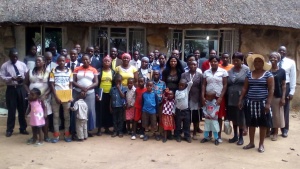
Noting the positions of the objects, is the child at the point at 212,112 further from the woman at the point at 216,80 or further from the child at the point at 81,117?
the child at the point at 81,117

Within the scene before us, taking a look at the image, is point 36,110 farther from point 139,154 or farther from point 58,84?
point 139,154

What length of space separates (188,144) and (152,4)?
4.13 meters

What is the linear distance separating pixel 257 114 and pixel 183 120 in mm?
1251

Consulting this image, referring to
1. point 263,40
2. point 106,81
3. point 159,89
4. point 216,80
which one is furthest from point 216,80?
point 263,40

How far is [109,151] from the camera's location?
5445mm

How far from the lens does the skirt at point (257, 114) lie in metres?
5.32

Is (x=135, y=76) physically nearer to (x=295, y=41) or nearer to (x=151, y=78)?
(x=151, y=78)

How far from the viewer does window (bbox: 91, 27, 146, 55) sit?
9.37 metres

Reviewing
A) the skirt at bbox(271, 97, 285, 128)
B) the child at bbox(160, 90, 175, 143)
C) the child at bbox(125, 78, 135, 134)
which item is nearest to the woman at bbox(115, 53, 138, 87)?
the child at bbox(125, 78, 135, 134)

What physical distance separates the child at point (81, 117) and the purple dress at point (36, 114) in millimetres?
→ 496

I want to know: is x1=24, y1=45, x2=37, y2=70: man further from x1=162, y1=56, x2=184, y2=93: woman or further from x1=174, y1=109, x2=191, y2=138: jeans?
x1=174, y1=109, x2=191, y2=138: jeans

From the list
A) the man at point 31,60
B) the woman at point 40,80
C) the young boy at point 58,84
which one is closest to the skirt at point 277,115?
the young boy at point 58,84

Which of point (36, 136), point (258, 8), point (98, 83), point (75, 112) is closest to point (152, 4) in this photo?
point (258, 8)

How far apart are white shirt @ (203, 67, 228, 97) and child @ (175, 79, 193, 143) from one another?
30 cm
